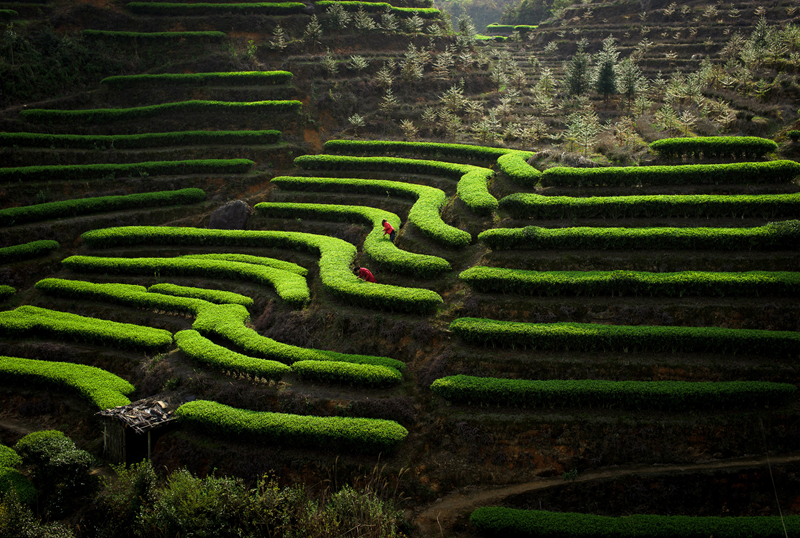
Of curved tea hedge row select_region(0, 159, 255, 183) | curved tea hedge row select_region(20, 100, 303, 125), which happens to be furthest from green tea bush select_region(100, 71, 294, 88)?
curved tea hedge row select_region(0, 159, 255, 183)

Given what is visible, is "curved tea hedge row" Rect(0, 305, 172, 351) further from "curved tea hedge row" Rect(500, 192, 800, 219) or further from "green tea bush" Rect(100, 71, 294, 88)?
"green tea bush" Rect(100, 71, 294, 88)

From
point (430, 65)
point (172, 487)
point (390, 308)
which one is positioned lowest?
point (172, 487)

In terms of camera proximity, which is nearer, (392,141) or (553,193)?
(553,193)

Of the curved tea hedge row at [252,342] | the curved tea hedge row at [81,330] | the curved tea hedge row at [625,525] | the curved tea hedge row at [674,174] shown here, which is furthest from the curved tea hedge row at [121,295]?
the curved tea hedge row at [674,174]

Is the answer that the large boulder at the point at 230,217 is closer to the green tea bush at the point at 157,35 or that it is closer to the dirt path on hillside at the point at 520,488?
the dirt path on hillside at the point at 520,488

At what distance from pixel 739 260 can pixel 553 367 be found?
9348 mm

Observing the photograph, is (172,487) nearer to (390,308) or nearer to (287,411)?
(287,411)

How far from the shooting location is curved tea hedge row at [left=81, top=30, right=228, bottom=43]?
44438mm

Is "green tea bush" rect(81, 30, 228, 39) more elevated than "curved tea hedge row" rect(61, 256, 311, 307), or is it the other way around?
"green tea bush" rect(81, 30, 228, 39)

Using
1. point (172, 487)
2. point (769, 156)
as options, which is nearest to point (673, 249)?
point (769, 156)

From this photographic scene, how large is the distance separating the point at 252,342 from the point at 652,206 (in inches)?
716

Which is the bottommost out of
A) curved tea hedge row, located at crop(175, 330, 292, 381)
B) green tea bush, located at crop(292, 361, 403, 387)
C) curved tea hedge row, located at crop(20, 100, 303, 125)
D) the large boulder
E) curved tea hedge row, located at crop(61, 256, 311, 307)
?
green tea bush, located at crop(292, 361, 403, 387)

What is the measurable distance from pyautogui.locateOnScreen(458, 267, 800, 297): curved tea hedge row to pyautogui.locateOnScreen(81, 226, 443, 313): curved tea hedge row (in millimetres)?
2616

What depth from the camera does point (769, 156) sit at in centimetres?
2548
